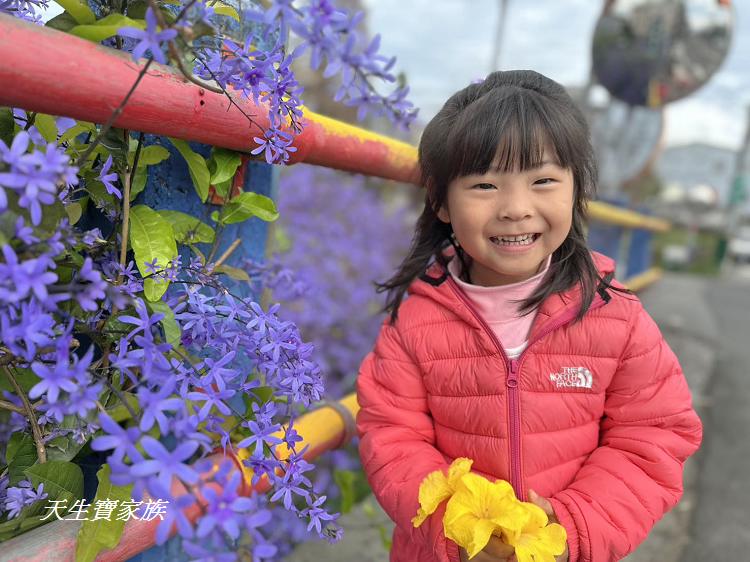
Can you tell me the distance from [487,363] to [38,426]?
761 mm

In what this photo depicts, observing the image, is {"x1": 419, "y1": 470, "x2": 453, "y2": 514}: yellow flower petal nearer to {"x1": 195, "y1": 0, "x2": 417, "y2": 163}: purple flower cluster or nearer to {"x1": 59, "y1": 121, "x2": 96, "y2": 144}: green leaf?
{"x1": 195, "y1": 0, "x2": 417, "y2": 163}: purple flower cluster

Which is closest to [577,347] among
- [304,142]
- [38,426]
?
[304,142]

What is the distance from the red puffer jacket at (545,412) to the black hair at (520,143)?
0.19 feet

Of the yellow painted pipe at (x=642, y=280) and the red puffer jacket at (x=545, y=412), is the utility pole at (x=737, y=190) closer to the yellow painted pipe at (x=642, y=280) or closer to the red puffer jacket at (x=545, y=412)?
the yellow painted pipe at (x=642, y=280)

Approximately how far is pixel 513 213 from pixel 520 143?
0.42ft

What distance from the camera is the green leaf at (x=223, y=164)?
104 centimetres

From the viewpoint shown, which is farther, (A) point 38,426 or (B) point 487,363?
(B) point 487,363

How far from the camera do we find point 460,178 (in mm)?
1174

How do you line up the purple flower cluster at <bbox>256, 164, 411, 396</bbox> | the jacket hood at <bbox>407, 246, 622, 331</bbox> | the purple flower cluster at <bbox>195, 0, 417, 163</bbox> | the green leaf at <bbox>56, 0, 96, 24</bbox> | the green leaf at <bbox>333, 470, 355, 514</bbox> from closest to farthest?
the purple flower cluster at <bbox>195, 0, 417, 163</bbox>
the green leaf at <bbox>56, 0, 96, 24</bbox>
the jacket hood at <bbox>407, 246, 622, 331</bbox>
the green leaf at <bbox>333, 470, 355, 514</bbox>
the purple flower cluster at <bbox>256, 164, 411, 396</bbox>

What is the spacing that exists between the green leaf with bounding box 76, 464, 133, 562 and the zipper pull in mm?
679

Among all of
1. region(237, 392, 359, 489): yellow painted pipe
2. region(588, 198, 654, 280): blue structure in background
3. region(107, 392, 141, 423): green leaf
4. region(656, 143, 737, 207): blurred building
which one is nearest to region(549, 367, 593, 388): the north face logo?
region(237, 392, 359, 489): yellow painted pipe

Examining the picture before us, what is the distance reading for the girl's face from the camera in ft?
3.70

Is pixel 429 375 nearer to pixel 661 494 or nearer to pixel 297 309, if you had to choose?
pixel 661 494

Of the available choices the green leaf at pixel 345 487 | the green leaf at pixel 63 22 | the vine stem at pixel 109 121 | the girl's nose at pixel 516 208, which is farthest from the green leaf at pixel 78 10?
the green leaf at pixel 345 487
